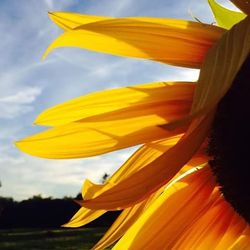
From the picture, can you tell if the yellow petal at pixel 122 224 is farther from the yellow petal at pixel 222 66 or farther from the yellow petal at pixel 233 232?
the yellow petal at pixel 222 66

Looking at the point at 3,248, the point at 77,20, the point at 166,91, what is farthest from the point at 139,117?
the point at 3,248

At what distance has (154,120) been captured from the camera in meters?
1.03

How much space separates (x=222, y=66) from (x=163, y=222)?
1.48ft

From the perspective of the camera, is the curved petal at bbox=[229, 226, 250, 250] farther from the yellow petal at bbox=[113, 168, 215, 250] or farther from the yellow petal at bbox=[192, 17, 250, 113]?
the yellow petal at bbox=[192, 17, 250, 113]

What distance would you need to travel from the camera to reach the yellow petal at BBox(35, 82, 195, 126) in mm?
984

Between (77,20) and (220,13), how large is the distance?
0.23 m

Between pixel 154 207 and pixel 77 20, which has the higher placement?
pixel 77 20

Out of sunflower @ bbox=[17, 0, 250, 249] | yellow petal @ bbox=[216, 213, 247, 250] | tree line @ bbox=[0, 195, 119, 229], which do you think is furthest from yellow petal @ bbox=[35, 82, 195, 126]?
tree line @ bbox=[0, 195, 119, 229]

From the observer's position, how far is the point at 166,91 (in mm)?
1030

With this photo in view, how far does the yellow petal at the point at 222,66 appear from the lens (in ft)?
2.43

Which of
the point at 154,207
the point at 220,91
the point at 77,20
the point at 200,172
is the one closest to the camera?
the point at 220,91

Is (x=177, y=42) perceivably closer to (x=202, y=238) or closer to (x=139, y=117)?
(x=139, y=117)

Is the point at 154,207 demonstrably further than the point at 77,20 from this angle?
Yes

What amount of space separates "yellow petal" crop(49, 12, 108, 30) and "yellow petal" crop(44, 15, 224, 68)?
0.04ft
